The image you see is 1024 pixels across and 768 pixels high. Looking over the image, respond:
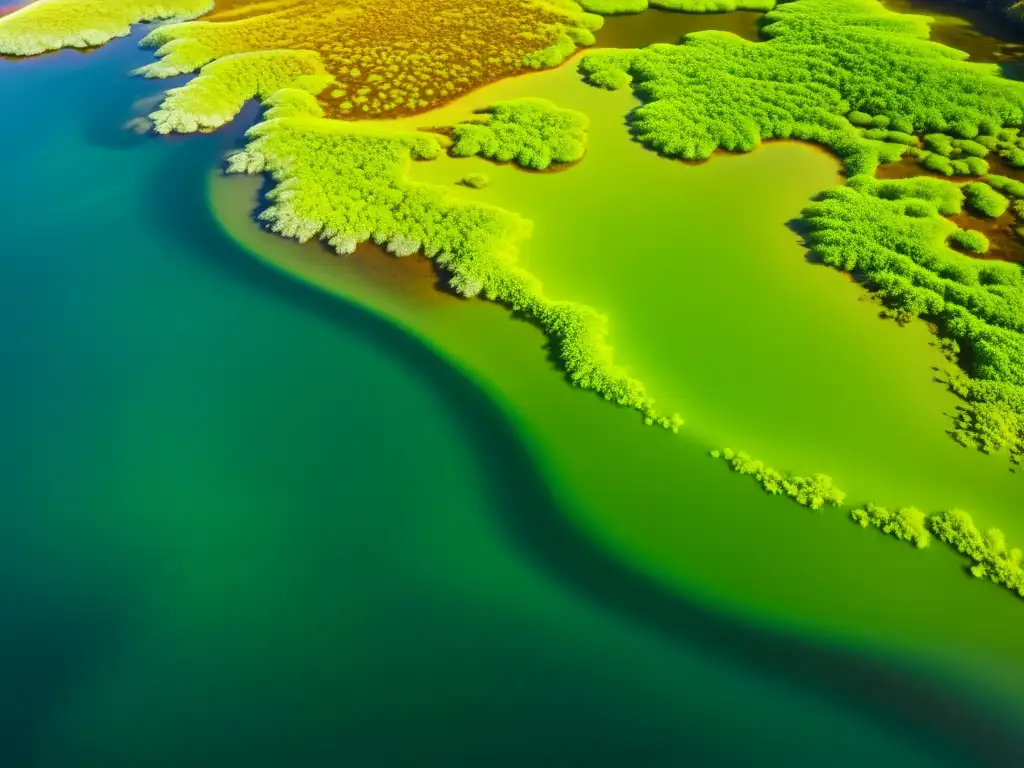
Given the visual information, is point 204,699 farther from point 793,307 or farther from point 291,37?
point 291,37

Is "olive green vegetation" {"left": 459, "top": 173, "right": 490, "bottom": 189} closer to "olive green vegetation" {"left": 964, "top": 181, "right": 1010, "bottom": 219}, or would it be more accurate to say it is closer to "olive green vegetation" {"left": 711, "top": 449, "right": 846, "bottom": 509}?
"olive green vegetation" {"left": 711, "top": 449, "right": 846, "bottom": 509}

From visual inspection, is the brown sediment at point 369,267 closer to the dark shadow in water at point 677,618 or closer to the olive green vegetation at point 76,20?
the dark shadow in water at point 677,618

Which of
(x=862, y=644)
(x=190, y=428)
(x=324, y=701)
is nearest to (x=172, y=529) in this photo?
(x=190, y=428)

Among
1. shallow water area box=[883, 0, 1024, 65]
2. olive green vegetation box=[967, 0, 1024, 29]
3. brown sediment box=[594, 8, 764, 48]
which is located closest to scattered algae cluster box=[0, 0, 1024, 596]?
brown sediment box=[594, 8, 764, 48]

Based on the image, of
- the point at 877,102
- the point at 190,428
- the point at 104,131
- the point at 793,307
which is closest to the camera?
the point at 190,428

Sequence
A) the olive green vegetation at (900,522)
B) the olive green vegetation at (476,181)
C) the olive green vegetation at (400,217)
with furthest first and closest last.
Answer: the olive green vegetation at (476,181), the olive green vegetation at (400,217), the olive green vegetation at (900,522)

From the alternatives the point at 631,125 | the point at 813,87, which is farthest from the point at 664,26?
the point at 631,125

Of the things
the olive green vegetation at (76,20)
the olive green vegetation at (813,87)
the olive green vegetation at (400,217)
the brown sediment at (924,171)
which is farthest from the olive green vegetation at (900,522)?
the olive green vegetation at (76,20)
